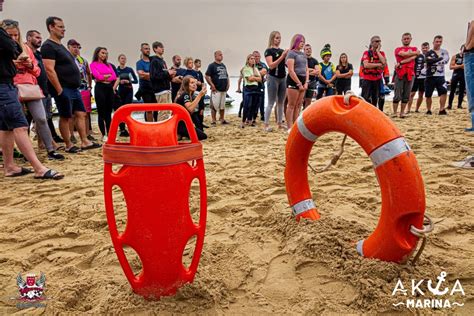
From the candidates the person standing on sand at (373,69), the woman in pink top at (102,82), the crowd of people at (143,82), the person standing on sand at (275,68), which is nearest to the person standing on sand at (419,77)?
the crowd of people at (143,82)

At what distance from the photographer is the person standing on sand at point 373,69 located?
21.3 ft

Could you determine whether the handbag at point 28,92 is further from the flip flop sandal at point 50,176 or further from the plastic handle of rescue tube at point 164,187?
the plastic handle of rescue tube at point 164,187

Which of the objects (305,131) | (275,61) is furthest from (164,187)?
(275,61)

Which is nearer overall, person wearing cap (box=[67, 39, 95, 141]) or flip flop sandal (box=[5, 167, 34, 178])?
flip flop sandal (box=[5, 167, 34, 178])

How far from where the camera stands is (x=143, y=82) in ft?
20.1

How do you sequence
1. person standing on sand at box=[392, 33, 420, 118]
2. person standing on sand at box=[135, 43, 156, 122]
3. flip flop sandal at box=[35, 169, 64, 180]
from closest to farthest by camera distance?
1. flip flop sandal at box=[35, 169, 64, 180]
2. person standing on sand at box=[135, 43, 156, 122]
3. person standing on sand at box=[392, 33, 420, 118]

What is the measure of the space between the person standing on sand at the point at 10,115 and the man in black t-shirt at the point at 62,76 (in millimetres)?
775

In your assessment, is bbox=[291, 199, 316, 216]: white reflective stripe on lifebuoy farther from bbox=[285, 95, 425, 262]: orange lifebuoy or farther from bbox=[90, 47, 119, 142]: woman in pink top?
bbox=[90, 47, 119, 142]: woman in pink top

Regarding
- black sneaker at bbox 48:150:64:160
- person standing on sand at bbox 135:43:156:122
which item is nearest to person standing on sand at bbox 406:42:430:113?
person standing on sand at bbox 135:43:156:122

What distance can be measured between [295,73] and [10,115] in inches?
166

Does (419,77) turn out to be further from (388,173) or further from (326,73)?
(388,173)

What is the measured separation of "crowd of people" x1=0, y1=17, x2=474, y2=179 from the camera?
327cm

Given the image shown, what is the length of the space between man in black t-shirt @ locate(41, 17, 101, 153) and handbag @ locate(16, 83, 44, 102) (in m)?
0.45

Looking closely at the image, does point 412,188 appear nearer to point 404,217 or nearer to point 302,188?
point 404,217
